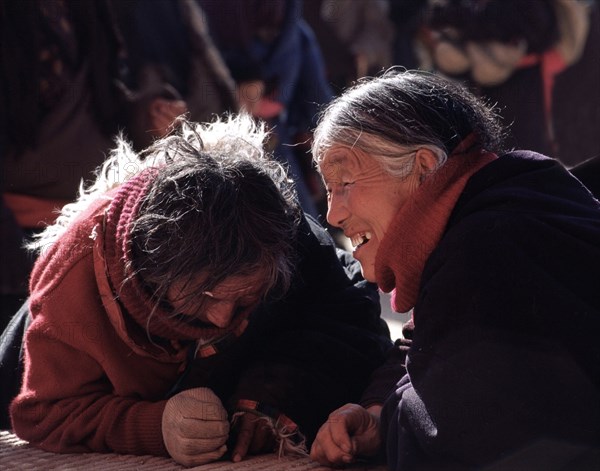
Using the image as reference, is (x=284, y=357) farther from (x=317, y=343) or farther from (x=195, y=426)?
(x=195, y=426)

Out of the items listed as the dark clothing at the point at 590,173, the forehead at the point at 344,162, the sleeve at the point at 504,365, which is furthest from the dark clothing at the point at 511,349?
the dark clothing at the point at 590,173

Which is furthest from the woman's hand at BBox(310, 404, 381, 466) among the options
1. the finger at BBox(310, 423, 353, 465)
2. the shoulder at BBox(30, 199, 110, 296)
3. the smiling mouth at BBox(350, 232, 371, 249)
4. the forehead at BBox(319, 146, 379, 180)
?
the shoulder at BBox(30, 199, 110, 296)

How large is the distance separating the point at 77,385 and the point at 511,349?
1071 millimetres

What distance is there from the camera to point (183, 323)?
2.24m

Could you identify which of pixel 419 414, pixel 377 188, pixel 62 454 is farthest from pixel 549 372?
pixel 62 454

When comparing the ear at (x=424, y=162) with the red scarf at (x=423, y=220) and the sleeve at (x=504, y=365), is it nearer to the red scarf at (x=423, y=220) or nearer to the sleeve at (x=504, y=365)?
the red scarf at (x=423, y=220)

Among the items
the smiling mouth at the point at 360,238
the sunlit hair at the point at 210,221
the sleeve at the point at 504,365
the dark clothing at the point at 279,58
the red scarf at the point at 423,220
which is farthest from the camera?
the dark clothing at the point at 279,58

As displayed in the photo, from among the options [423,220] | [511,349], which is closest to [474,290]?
[511,349]

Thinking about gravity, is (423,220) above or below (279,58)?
above

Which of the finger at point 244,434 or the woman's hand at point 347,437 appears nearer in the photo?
the woman's hand at point 347,437

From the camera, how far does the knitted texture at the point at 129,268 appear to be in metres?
2.17

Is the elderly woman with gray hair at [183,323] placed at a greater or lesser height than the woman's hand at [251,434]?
greater

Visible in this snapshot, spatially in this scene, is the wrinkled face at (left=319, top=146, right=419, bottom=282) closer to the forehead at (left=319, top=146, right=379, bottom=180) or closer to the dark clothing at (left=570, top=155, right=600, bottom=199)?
the forehead at (left=319, top=146, right=379, bottom=180)

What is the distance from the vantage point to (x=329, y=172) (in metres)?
2.21
